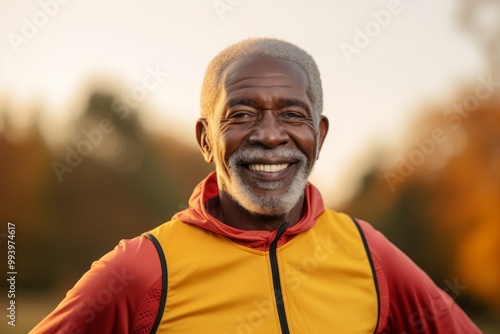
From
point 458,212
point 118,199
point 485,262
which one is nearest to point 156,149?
point 118,199

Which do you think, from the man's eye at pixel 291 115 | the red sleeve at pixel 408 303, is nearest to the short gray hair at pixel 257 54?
the man's eye at pixel 291 115

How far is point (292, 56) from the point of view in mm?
3900

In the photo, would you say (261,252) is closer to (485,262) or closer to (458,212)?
(485,262)

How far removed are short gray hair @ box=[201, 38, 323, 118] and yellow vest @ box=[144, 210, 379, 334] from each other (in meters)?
0.76

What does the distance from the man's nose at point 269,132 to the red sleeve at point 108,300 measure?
0.84 meters

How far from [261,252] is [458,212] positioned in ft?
98.6

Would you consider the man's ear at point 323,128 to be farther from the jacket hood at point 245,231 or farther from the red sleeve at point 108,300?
the red sleeve at point 108,300

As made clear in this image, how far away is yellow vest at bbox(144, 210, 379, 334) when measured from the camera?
11.2ft

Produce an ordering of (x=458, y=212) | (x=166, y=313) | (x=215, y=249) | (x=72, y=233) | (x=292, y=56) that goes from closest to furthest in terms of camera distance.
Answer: (x=166, y=313) → (x=215, y=249) → (x=292, y=56) → (x=458, y=212) → (x=72, y=233)

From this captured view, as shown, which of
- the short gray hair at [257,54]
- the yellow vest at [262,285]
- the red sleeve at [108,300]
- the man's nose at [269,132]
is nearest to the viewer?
the red sleeve at [108,300]

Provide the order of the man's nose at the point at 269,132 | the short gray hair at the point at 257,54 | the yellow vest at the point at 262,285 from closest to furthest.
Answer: the yellow vest at the point at 262,285
the man's nose at the point at 269,132
the short gray hair at the point at 257,54

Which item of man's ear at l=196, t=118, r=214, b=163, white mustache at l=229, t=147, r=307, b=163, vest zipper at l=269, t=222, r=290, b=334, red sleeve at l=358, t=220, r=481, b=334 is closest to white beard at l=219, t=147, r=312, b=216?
white mustache at l=229, t=147, r=307, b=163

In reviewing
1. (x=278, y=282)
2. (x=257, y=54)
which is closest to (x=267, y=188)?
(x=278, y=282)

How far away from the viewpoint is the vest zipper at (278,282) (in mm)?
3434
